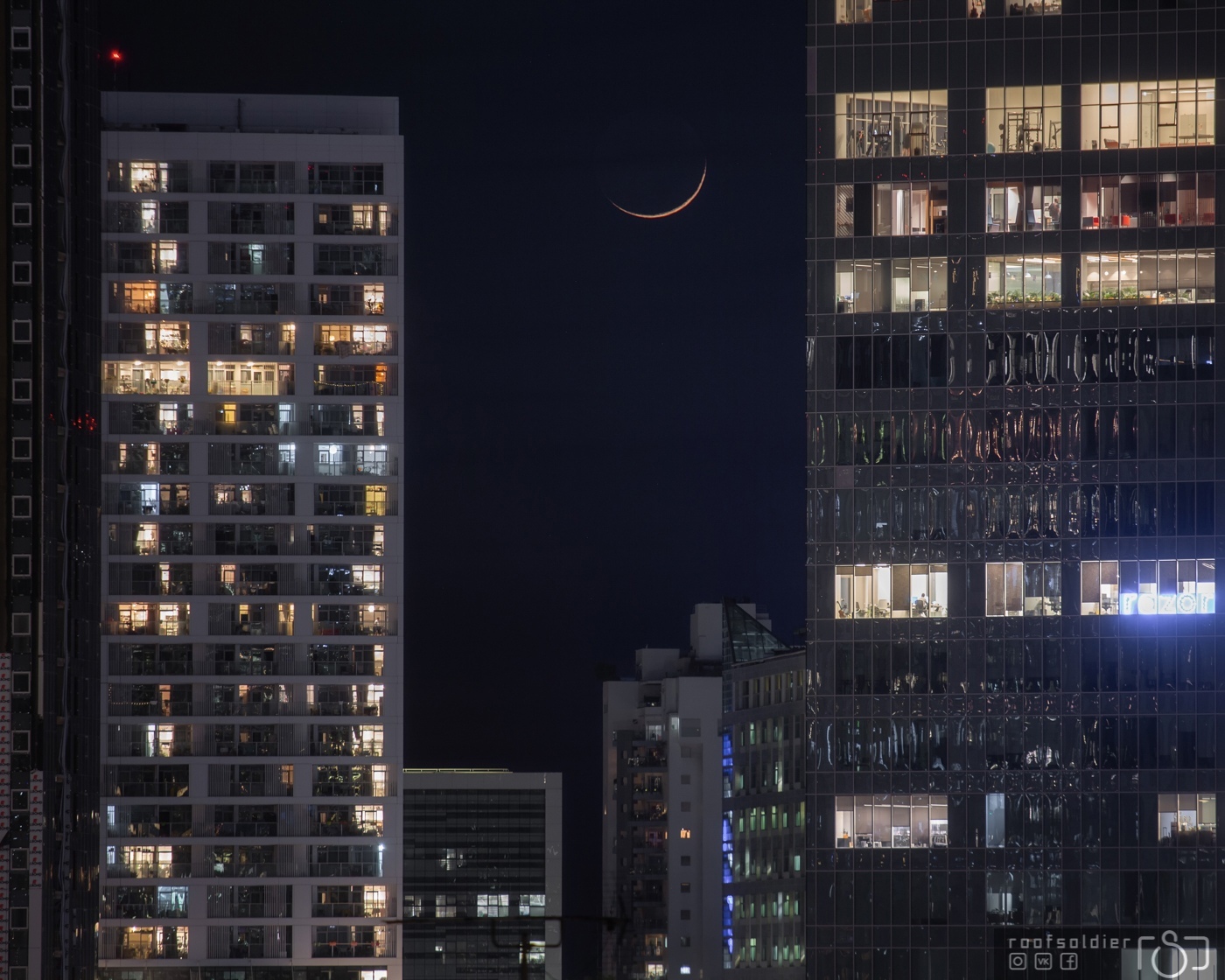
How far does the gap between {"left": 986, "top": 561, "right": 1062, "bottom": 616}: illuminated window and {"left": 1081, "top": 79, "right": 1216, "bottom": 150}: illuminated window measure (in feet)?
88.9

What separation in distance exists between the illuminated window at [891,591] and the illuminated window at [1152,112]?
94.2ft

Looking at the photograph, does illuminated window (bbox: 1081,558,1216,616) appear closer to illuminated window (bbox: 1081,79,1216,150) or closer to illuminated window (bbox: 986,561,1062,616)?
illuminated window (bbox: 986,561,1062,616)

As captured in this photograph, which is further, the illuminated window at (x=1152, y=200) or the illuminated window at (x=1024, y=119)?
the illuminated window at (x=1024, y=119)

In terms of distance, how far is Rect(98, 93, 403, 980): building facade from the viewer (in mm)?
167875

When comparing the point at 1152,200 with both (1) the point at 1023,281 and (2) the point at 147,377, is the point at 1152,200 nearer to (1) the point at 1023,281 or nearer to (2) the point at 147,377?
(1) the point at 1023,281

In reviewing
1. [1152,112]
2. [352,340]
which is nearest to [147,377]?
[352,340]

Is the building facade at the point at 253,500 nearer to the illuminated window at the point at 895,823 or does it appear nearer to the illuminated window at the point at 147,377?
the illuminated window at the point at 147,377

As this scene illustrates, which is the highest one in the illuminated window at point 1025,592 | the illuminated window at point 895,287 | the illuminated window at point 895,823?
the illuminated window at point 895,287

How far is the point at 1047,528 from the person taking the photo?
125 meters

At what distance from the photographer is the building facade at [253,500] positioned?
551 feet

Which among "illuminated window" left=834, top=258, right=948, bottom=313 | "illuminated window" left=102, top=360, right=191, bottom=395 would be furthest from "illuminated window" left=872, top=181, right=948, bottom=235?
"illuminated window" left=102, top=360, right=191, bottom=395

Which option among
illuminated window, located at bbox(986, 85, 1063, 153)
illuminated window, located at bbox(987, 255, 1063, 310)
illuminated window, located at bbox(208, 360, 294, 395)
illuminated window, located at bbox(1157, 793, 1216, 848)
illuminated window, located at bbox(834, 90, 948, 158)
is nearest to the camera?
illuminated window, located at bbox(1157, 793, 1216, 848)

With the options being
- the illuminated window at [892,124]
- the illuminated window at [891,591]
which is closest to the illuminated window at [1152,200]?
the illuminated window at [892,124]

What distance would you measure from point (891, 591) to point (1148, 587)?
625 inches
